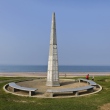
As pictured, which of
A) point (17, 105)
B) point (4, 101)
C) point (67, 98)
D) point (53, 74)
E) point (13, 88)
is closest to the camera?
point (17, 105)

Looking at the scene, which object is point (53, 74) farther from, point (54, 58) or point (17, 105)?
point (17, 105)

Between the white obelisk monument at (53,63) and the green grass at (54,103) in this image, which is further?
the white obelisk monument at (53,63)

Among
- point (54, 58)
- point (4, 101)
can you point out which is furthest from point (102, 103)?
point (54, 58)

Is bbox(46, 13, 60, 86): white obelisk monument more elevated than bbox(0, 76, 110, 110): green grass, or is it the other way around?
bbox(46, 13, 60, 86): white obelisk monument

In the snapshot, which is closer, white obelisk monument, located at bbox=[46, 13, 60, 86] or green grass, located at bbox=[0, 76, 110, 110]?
green grass, located at bbox=[0, 76, 110, 110]

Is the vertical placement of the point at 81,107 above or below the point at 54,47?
below

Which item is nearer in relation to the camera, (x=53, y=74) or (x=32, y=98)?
(x=32, y=98)

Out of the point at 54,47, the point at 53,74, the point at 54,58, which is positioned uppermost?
the point at 54,47

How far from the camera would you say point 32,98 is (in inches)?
530

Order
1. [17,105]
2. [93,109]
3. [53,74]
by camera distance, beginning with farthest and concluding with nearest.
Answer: [53,74]
[17,105]
[93,109]

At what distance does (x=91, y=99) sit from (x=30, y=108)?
193 inches

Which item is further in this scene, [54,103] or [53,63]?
[53,63]

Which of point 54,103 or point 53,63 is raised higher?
point 53,63

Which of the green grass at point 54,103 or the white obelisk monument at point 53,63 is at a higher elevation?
the white obelisk monument at point 53,63
